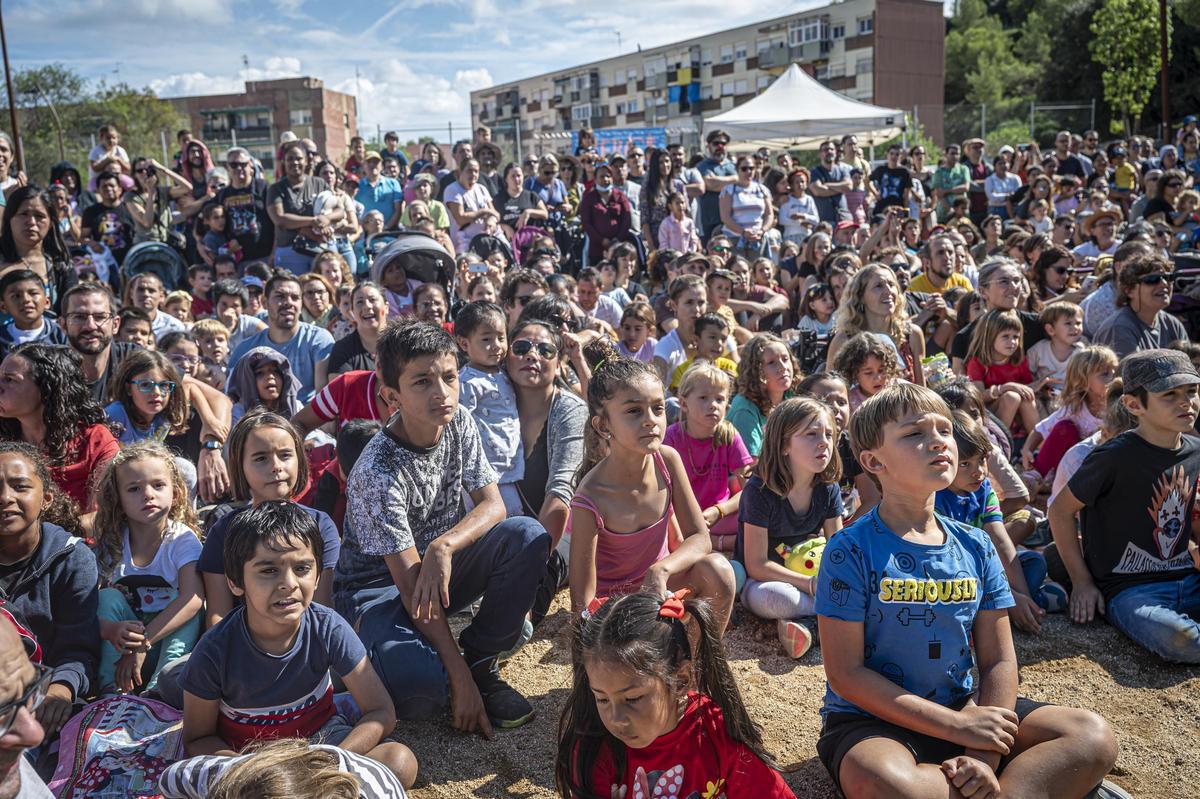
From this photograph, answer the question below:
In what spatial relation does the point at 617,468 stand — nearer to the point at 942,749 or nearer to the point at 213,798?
the point at 942,749

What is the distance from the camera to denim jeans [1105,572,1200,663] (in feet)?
10.9

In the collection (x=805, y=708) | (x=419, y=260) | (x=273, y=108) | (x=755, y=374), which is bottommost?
(x=805, y=708)

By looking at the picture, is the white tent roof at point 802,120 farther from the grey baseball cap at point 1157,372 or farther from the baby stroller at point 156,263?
the grey baseball cap at point 1157,372

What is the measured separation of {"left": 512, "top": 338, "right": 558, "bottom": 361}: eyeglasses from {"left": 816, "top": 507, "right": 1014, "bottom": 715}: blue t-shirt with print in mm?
2058

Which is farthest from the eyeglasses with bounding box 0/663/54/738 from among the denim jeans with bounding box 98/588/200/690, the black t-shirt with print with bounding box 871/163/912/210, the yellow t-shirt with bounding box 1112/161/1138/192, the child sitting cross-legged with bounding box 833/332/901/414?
the yellow t-shirt with bounding box 1112/161/1138/192

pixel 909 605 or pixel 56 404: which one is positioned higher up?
pixel 56 404

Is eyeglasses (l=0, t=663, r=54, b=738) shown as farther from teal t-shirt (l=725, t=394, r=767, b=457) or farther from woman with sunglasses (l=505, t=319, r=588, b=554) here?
teal t-shirt (l=725, t=394, r=767, b=457)

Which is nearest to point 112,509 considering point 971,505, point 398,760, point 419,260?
point 398,760

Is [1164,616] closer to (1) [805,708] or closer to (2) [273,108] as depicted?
(1) [805,708]

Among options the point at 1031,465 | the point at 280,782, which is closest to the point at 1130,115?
the point at 1031,465

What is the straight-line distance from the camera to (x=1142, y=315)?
5.84m

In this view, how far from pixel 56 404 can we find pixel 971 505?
12.8ft

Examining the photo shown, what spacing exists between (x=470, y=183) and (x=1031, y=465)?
24.1 ft

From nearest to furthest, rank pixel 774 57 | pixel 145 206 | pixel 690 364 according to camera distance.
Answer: pixel 690 364 → pixel 145 206 → pixel 774 57
